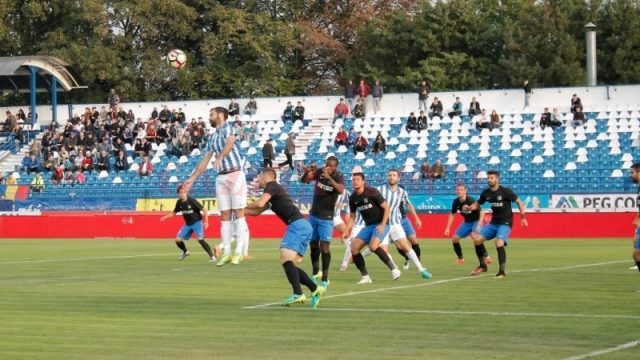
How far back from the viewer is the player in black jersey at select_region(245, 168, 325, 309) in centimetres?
1564

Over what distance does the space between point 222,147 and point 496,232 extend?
16.5 feet

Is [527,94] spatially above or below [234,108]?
above

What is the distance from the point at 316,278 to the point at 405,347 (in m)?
7.97

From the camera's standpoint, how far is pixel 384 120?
51344 mm

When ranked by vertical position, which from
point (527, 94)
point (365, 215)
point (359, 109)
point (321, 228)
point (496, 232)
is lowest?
point (496, 232)

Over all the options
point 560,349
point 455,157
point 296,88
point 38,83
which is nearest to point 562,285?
point 560,349

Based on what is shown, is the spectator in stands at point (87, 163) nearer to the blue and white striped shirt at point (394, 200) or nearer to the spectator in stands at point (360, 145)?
the spectator in stands at point (360, 145)

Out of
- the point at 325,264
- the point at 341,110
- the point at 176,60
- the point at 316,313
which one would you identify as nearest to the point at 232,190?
the point at 325,264

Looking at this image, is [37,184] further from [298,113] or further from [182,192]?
[182,192]

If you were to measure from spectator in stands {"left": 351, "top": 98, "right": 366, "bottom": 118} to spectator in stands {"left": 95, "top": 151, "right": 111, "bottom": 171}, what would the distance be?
10407 mm

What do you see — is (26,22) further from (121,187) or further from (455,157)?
(455,157)

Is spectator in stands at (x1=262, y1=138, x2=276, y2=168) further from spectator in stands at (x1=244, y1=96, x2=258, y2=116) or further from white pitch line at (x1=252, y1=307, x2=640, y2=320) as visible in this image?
white pitch line at (x1=252, y1=307, x2=640, y2=320)

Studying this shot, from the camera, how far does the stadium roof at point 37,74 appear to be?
5484cm

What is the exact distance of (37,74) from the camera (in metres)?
57.8
